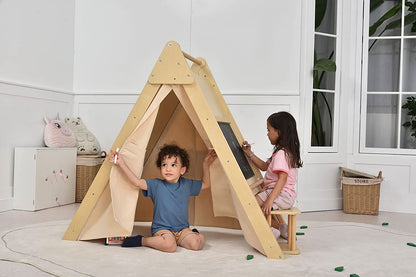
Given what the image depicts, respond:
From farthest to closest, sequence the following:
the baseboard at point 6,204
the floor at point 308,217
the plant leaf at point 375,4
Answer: the plant leaf at point 375,4
the baseboard at point 6,204
the floor at point 308,217

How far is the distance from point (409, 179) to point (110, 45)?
9.88 feet

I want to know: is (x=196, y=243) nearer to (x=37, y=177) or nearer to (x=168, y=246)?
(x=168, y=246)

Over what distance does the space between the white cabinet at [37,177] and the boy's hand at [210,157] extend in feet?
5.35

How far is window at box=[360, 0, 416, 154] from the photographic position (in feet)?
14.3

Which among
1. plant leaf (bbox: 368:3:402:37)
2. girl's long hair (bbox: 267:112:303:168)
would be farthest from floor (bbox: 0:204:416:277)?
plant leaf (bbox: 368:3:402:37)

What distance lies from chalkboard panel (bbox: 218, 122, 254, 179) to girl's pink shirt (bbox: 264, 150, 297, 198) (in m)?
0.12

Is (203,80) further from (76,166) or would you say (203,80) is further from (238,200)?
(76,166)

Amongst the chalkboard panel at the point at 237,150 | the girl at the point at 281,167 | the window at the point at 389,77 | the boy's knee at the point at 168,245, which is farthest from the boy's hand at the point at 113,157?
the window at the point at 389,77

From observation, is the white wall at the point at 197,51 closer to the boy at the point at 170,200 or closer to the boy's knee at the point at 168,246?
the boy at the point at 170,200

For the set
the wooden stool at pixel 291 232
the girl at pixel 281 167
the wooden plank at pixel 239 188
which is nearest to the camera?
the wooden plank at pixel 239 188

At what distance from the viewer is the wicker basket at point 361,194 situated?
4051 millimetres

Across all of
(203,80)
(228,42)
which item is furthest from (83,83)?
(203,80)

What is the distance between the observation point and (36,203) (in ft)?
12.3

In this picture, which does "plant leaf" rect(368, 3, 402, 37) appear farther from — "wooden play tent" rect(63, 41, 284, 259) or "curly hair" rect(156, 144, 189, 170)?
"curly hair" rect(156, 144, 189, 170)
